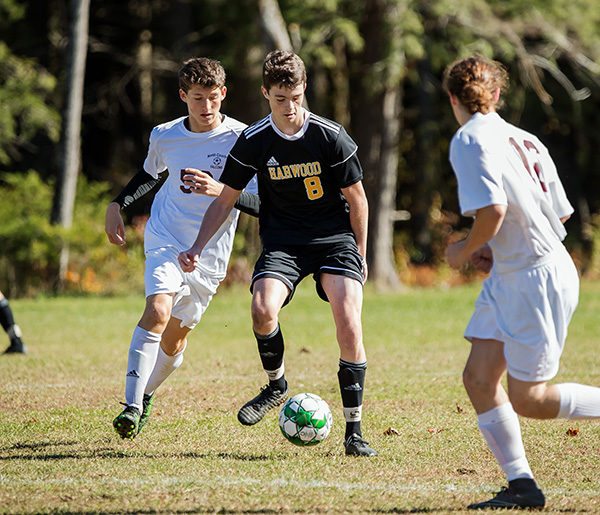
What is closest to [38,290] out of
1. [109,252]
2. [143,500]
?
[109,252]

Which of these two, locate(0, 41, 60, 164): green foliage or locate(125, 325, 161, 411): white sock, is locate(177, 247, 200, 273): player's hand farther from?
locate(0, 41, 60, 164): green foliage

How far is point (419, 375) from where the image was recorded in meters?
8.02

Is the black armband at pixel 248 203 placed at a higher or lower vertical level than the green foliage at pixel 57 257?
higher

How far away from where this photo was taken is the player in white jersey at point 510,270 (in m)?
3.77

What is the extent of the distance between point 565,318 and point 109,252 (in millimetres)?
13698

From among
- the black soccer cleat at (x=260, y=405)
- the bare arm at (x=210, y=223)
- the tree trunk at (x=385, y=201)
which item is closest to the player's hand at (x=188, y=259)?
the bare arm at (x=210, y=223)

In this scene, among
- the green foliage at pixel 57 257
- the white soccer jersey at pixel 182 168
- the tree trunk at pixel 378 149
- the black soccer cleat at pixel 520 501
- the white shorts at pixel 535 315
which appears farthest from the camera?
the tree trunk at pixel 378 149

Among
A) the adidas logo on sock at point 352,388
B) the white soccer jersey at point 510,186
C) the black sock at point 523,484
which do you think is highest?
the white soccer jersey at point 510,186

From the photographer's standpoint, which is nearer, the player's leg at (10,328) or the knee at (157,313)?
the knee at (157,313)

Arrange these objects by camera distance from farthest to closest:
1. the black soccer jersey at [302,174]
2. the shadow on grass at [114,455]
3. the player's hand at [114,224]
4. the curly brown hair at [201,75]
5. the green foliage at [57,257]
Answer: the green foliage at [57,257] → the player's hand at [114,224] → the curly brown hair at [201,75] → the black soccer jersey at [302,174] → the shadow on grass at [114,455]

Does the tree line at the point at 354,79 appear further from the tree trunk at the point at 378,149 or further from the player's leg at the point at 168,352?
the player's leg at the point at 168,352

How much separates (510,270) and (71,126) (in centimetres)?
1551

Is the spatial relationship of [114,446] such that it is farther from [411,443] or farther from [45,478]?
[411,443]

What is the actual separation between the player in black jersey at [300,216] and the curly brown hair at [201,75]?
443 millimetres
